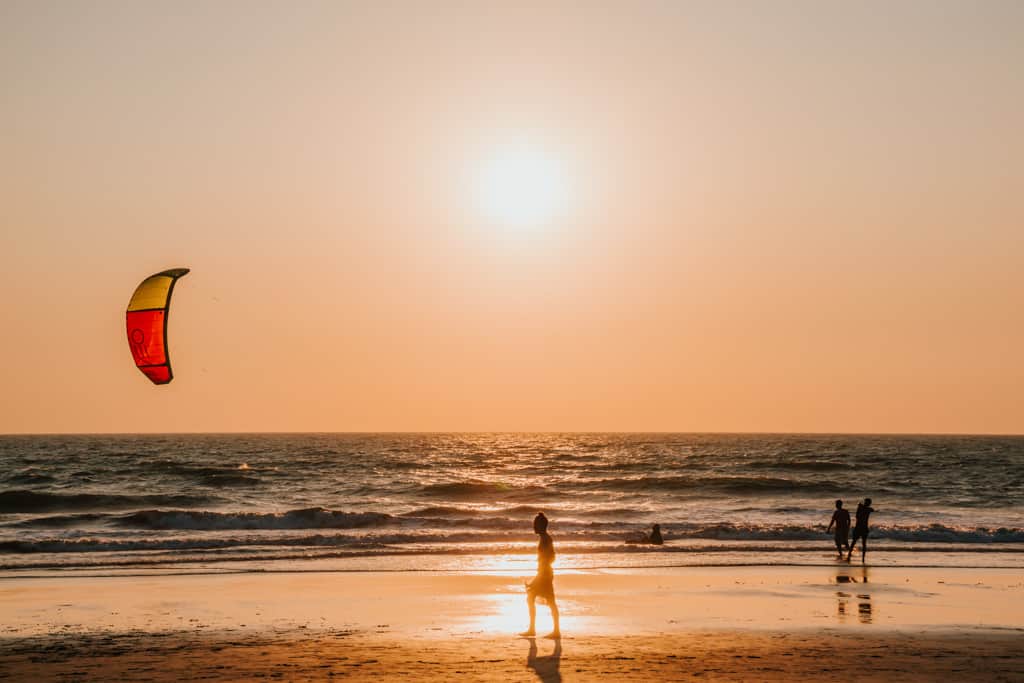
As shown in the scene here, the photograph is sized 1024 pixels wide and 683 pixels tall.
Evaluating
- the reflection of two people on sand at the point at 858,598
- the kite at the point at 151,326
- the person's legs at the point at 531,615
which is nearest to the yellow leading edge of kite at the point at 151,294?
the kite at the point at 151,326

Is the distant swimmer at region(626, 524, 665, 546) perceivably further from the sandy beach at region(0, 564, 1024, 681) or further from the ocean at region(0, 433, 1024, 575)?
the sandy beach at region(0, 564, 1024, 681)

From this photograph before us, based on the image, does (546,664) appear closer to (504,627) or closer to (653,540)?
(504,627)

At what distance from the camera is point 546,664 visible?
13.7 meters

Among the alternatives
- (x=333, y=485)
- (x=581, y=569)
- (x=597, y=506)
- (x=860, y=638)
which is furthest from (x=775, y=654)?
(x=333, y=485)

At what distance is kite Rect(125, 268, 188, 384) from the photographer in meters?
20.0

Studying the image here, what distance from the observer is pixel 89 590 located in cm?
2138

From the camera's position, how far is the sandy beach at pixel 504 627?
1356 centimetres

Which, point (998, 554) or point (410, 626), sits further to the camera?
point (998, 554)

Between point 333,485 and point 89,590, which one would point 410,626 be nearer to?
point 89,590

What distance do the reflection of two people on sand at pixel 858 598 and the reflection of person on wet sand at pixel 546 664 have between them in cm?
536

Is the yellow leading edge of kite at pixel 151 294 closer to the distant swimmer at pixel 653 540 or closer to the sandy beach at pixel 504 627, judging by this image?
the sandy beach at pixel 504 627

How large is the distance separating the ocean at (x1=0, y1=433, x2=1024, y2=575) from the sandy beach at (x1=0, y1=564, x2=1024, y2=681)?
358 cm

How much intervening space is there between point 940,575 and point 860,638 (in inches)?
365

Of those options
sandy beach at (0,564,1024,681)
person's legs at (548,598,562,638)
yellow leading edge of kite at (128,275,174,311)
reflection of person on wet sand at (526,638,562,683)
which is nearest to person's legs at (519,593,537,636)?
person's legs at (548,598,562,638)
